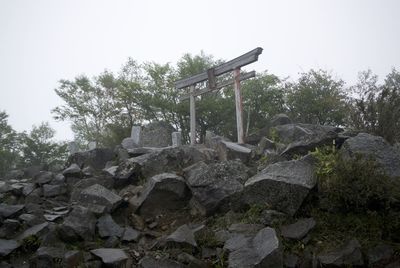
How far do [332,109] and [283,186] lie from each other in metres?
15.0

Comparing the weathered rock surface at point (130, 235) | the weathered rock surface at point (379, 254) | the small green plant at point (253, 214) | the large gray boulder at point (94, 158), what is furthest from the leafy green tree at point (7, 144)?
the weathered rock surface at point (379, 254)

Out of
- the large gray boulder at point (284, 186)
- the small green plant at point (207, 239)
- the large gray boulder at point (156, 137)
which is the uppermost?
the large gray boulder at point (156, 137)

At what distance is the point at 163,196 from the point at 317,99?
50.7 ft

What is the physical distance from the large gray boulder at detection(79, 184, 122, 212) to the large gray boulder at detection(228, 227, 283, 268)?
3325 mm

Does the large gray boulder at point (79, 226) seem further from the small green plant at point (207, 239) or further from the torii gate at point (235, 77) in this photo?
the torii gate at point (235, 77)

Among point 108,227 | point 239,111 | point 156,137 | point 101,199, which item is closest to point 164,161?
point 101,199

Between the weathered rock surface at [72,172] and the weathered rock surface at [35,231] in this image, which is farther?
the weathered rock surface at [72,172]

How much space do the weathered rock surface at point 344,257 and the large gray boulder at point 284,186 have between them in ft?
3.71

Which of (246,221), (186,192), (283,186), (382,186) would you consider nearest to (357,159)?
(382,186)

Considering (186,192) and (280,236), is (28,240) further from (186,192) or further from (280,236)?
(280,236)

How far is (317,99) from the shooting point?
19969 mm

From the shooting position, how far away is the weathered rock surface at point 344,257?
4.76 metres

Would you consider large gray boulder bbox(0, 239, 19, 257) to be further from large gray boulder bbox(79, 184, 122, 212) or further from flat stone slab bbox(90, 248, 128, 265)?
flat stone slab bbox(90, 248, 128, 265)

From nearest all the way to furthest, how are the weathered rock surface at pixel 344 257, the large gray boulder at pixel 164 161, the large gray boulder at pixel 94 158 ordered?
the weathered rock surface at pixel 344 257 < the large gray boulder at pixel 164 161 < the large gray boulder at pixel 94 158
